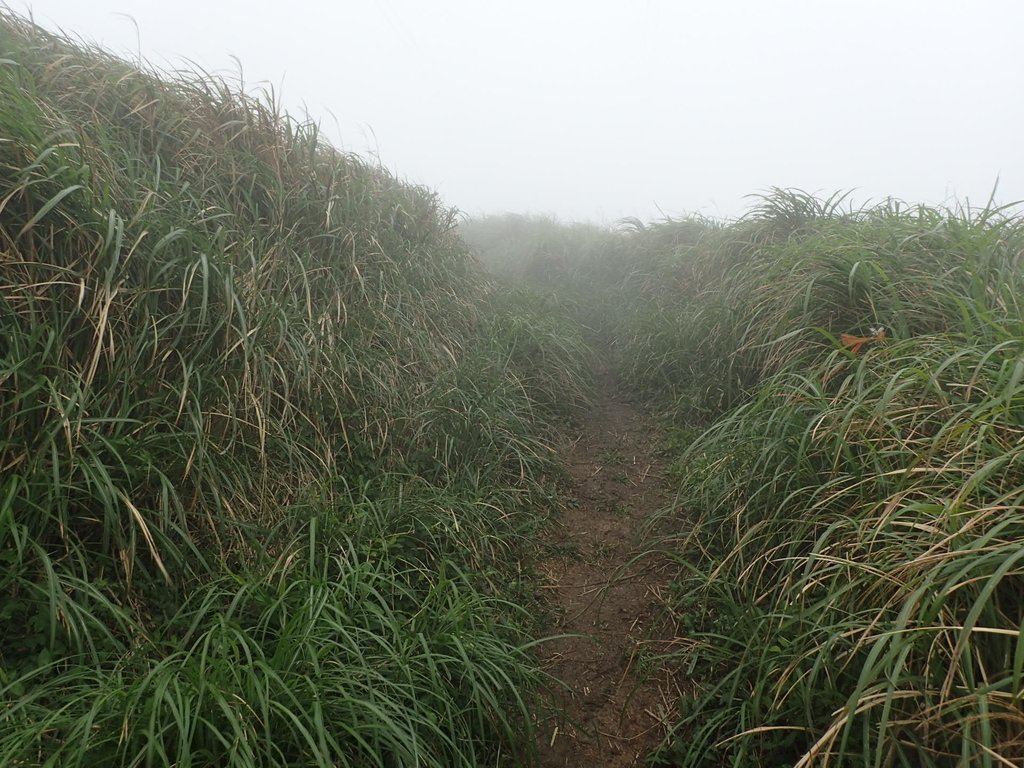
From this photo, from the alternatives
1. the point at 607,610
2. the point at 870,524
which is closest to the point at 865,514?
the point at 870,524

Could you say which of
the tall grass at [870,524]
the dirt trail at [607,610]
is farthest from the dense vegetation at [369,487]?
the dirt trail at [607,610]

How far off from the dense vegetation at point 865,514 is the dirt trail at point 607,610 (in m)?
0.13

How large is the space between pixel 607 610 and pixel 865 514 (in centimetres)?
101

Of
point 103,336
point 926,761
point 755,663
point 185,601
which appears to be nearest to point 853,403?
point 755,663

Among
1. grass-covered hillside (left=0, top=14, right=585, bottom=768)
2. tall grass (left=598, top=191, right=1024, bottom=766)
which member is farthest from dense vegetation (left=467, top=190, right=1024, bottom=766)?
grass-covered hillside (left=0, top=14, right=585, bottom=768)

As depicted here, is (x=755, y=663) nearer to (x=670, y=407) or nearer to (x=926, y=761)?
(x=926, y=761)

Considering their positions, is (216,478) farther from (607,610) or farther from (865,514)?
(865,514)

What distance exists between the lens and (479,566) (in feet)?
7.39

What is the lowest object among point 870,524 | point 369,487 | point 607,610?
point 607,610

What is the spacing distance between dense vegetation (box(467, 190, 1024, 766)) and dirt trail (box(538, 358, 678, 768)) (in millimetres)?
128

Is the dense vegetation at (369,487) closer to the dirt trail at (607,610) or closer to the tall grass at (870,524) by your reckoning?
the tall grass at (870,524)

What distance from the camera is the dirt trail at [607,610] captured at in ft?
5.65

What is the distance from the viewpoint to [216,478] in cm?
193

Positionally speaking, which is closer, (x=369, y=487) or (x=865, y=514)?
(x=865, y=514)
